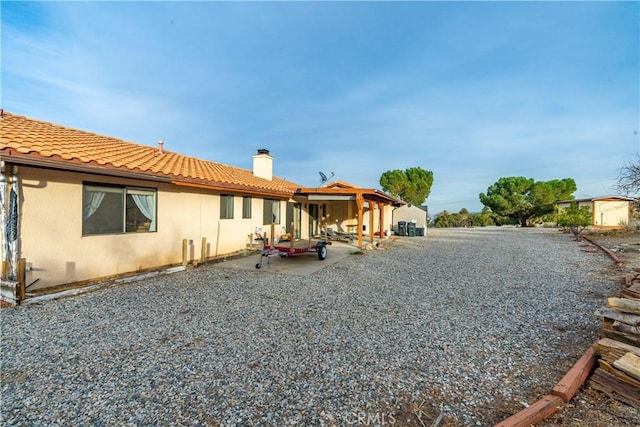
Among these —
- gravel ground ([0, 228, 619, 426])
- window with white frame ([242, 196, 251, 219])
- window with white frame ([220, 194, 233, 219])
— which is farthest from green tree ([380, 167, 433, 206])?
gravel ground ([0, 228, 619, 426])

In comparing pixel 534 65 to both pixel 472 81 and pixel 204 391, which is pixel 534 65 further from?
pixel 204 391

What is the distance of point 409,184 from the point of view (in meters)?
38.2

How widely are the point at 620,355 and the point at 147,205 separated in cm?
→ 936

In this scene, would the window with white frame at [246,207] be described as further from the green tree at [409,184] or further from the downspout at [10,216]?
the green tree at [409,184]

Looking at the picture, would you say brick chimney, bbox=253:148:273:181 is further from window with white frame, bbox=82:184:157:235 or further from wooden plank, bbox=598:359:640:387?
wooden plank, bbox=598:359:640:387

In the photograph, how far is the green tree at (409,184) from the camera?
3819 centimetres

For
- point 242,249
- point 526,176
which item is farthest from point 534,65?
point 526,176

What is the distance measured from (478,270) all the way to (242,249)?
28.0 ft

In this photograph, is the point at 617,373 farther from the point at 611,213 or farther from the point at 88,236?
the point at 611,213

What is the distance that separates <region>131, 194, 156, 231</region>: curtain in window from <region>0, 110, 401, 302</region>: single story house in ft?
0.09

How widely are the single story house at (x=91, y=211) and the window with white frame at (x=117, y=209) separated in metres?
0.02

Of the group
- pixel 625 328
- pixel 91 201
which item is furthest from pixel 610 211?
pixel 91 201

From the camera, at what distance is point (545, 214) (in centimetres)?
3559

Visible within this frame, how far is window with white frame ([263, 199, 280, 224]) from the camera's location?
42.7 ft
